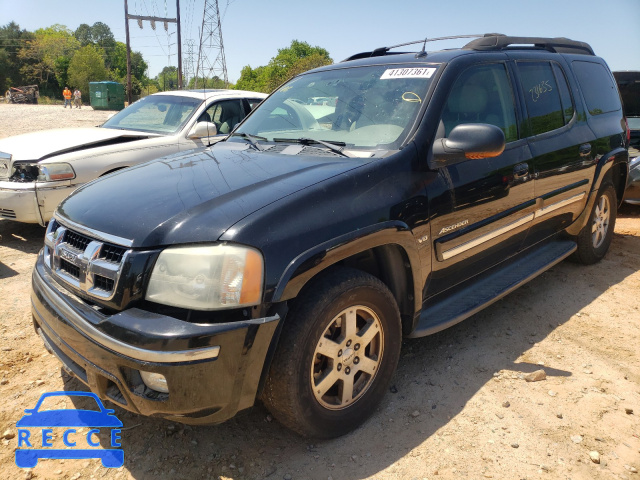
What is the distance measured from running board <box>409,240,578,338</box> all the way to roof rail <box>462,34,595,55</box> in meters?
1.58

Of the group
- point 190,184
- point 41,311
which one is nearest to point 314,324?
point 190,184

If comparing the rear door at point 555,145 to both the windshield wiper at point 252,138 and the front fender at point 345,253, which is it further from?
→ the windshield wiper at point 252,138

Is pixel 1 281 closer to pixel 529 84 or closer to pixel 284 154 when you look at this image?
pixel 284 154

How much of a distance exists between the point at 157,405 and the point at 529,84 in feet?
11.0

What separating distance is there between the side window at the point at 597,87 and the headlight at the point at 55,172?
16.2 ft

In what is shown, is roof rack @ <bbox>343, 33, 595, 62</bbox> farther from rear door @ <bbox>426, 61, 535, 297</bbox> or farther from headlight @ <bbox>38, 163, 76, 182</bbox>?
Answer: headlight @ <bbox>38, 163, 76, 182</bbox>

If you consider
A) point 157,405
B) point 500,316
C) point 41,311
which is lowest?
point 500,316

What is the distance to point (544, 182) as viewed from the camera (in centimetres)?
375

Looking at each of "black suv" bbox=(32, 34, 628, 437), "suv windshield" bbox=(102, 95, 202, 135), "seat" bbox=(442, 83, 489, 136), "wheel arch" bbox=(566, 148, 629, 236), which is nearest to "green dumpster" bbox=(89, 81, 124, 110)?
"suv windshield" bbox=(102, 95, 202, 135)

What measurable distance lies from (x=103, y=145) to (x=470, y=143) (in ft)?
14.6

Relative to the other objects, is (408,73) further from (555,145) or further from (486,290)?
(486,290)

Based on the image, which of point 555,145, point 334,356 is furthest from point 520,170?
point 334,356

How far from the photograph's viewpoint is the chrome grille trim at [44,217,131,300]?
217 centimetres

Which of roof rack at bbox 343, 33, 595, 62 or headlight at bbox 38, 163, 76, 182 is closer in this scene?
roof rack at bbox 343, 33, 595, 62
